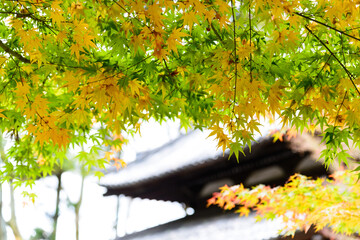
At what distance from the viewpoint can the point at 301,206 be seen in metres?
4.88

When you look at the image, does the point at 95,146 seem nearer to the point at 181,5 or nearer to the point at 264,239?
the point at 181,5

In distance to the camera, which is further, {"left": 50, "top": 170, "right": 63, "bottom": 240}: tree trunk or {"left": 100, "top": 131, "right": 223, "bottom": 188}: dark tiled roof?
{"left": 50, "top": 170, "right": 63, "bottom": 240}: tree trunk

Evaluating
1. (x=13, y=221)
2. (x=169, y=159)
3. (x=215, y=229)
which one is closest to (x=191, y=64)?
(x=215, y=229)

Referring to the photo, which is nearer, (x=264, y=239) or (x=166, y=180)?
(x=264, y=239)

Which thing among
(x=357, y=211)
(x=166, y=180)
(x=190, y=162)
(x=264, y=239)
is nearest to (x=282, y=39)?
(x=357, y=211)

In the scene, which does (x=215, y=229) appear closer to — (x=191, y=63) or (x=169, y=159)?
(x=169, y=159)

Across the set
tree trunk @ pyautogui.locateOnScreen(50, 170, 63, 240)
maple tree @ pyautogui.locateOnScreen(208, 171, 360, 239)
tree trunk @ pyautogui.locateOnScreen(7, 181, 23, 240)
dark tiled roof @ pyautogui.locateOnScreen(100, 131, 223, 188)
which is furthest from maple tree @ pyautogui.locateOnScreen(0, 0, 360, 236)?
tree trunk @ pyautogui.locateOnScreen(50, 170, 63, 240)

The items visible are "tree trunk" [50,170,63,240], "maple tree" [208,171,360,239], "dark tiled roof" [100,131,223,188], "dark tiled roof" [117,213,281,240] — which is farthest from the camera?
"tree trunk" [50,170,63,240]

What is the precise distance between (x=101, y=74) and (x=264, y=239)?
5106 mm

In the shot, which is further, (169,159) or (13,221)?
(13,221)

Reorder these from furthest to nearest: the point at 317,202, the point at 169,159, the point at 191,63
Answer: the point at 169,159 → the point at 317,202 → the point at 191,63

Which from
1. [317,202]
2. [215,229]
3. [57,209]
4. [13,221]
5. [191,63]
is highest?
[191,63]

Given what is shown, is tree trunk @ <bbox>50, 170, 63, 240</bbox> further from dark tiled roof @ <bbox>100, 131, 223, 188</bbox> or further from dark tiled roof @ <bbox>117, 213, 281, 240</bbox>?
dark tiled roof @ <bbox>117, 213, 281, 240</bbox>

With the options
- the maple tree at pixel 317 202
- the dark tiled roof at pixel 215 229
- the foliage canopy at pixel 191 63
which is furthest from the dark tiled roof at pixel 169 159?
the foliage canopy at pixel 191 63
